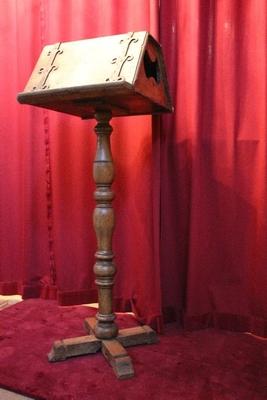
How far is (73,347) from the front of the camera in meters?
1.25

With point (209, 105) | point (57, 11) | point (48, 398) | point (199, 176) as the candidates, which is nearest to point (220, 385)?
point (48, 398)

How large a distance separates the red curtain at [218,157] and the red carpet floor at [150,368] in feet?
0.51

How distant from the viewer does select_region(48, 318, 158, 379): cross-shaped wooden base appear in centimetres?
114

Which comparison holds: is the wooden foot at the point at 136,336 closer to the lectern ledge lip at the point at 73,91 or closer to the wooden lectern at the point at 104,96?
the wooden lectern at the point at 104,96

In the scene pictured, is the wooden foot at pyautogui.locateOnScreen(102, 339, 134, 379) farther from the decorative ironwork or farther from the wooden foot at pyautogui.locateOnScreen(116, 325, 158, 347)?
the decorative ironwork

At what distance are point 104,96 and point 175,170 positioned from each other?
57 centimetres

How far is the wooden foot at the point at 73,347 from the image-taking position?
48.1 inches

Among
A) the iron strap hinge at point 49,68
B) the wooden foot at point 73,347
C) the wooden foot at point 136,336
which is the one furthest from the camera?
the wooden foot at point 136,336

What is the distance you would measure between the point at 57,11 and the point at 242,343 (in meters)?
1.67

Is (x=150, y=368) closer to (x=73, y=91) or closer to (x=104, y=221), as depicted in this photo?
(x=104, y=221)

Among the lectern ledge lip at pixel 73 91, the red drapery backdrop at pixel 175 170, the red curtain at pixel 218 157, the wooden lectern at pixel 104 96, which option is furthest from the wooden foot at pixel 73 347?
the lectern ledge lip at pixel 73 91

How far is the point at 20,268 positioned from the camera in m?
1.87

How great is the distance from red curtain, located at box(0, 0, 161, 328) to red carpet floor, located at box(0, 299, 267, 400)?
0.24m

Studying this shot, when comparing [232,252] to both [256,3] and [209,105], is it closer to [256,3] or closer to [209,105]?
[209,105]
